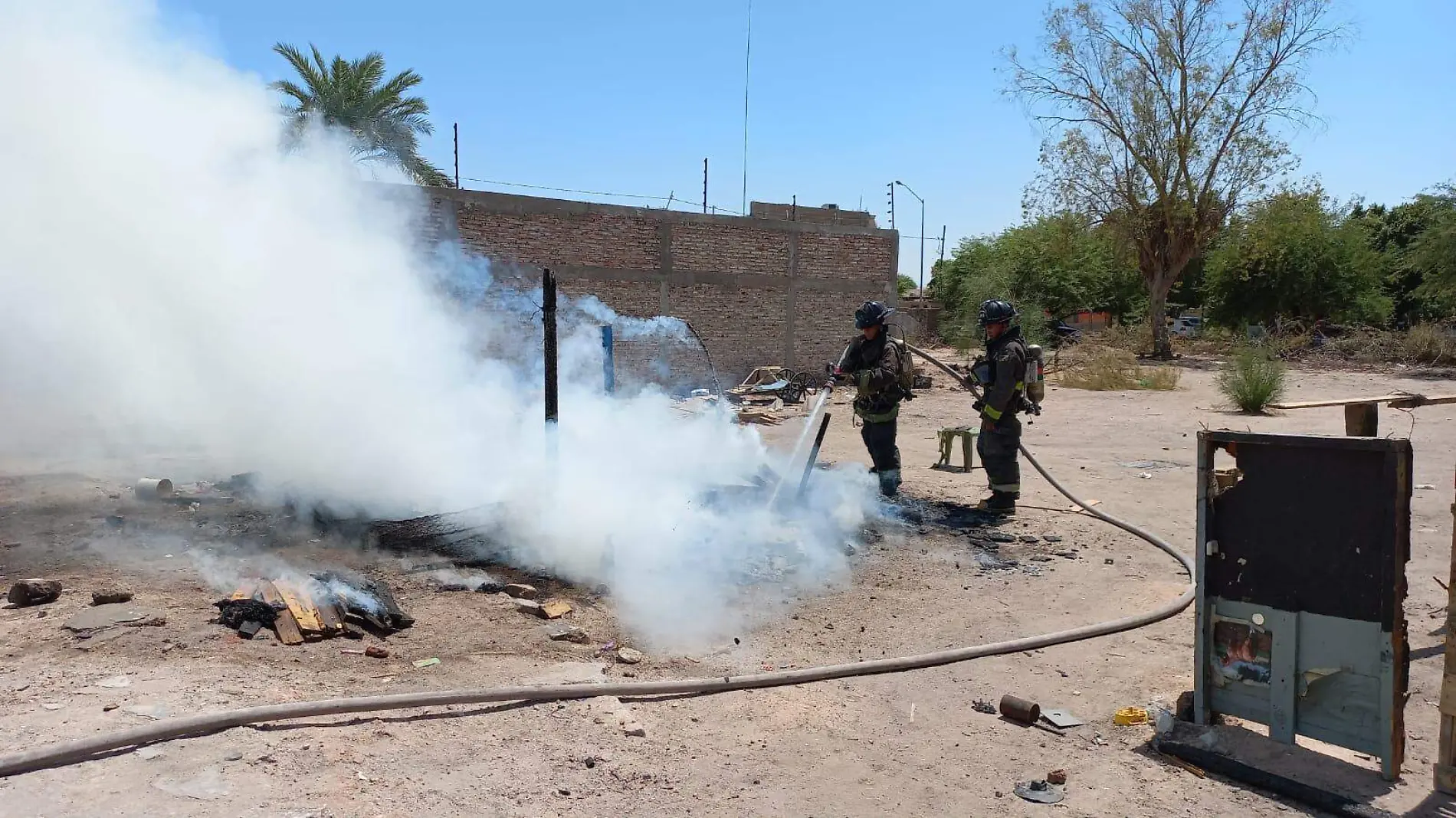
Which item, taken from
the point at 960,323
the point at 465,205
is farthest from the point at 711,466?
the point at 960,323

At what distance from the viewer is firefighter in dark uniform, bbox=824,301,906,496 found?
7852 millimetres

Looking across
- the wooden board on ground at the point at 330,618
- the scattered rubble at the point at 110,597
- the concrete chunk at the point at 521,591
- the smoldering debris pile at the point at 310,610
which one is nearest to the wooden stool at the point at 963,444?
the concrete chunk at the point at 521,591

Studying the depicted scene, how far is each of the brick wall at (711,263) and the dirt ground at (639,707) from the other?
38.8ft

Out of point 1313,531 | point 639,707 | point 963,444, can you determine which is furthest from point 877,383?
point 1313,531

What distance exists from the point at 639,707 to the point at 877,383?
15.0ft

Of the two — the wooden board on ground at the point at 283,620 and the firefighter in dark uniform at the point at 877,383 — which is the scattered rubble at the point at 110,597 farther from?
the firefighter in dark uniform at the point at 877,383

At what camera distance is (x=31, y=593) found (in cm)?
472

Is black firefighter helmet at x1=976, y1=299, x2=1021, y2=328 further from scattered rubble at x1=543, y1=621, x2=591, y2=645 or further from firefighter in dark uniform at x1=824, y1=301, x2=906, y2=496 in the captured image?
scattered rubble at x1=543, y1=621, x2=591, y2=645

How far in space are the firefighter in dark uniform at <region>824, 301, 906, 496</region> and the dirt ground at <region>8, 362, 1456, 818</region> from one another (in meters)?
1.67

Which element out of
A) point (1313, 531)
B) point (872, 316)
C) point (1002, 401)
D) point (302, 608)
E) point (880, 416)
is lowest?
point (302, 608)

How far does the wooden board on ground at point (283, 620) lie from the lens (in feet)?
14.4

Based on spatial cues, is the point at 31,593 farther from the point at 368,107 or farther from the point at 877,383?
the point at 368,107

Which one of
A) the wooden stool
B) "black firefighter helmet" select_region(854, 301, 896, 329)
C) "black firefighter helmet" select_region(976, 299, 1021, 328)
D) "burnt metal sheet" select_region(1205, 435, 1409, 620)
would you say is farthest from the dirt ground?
the wooden stool

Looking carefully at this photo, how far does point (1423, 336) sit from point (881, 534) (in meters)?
25.1
